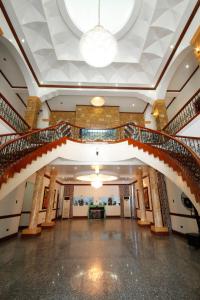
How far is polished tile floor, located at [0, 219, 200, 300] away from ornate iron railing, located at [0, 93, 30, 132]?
4416mm

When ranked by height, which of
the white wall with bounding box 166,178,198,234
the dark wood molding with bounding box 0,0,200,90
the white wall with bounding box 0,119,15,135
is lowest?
the white wall with bounding box 166,178,198,234

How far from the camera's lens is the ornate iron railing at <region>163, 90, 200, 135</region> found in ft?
21.0

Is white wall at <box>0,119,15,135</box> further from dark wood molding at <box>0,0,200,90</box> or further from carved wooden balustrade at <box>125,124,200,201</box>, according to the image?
carved wooden balustrade at <box>125,124,200,201</box>

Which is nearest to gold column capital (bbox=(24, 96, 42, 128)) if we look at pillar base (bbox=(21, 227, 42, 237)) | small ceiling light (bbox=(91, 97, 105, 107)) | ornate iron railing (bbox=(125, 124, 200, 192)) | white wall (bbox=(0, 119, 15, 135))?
white wall (bbox=(0, 119, 15, 135))

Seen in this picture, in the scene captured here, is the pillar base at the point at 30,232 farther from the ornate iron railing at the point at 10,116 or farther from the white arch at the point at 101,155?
the ornate iron railing at the point at 10,116

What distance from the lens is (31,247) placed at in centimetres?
511

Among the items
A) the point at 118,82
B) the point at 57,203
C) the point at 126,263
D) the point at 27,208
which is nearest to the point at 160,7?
the point at 118,82

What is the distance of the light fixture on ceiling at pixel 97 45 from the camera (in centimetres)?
458

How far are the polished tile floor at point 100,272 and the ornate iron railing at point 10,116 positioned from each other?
442 centimetres

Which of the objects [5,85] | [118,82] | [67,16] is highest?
[67,16]

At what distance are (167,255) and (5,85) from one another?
431 inches

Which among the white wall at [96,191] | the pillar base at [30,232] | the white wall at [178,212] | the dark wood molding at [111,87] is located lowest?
the pillar base at [30,232]

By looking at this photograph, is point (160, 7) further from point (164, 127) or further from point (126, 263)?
point (126, 263)

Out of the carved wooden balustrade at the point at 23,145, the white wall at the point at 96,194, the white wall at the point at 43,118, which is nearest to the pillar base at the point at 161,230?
the carved wooden balustrade at the point at 23,145
